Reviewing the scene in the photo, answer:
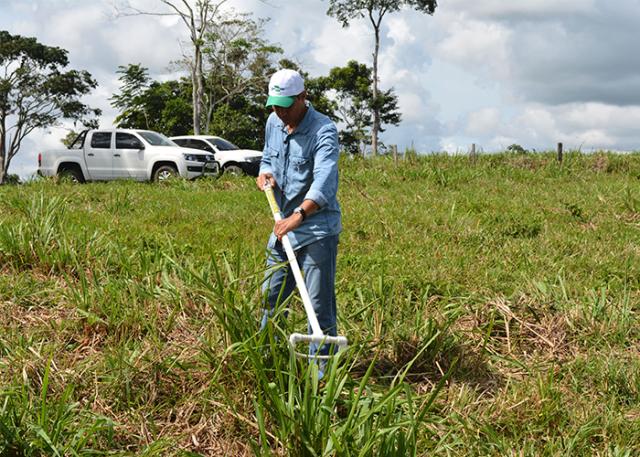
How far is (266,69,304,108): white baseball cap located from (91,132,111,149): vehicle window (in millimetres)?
14406

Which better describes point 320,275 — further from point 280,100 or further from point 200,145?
point 200,145

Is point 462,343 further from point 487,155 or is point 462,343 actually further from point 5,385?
point 487,155

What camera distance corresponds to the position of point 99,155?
1764 cm

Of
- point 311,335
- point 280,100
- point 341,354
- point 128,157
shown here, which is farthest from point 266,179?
point 128,157

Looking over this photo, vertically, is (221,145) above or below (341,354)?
above

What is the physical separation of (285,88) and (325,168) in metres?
0.50

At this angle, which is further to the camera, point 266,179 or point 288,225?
point 266,179

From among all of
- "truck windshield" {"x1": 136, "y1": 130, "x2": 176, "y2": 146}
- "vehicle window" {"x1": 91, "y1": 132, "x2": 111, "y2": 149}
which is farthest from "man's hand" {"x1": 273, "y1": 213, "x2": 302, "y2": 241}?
"vehicle window" {"x1": 91, "y1": 132, "x2": 111, "y2": 149}

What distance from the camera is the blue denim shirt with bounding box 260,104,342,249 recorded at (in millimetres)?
4133

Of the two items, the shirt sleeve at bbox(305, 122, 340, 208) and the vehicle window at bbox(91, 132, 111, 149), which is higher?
the vehicle window at bbox(91, 132, 111, 149)

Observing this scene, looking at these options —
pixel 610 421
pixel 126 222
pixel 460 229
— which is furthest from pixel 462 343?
pixel 126 222

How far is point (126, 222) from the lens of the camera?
323 inches

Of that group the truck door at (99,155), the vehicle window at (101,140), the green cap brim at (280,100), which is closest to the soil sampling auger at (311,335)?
the green cap brim at (280,100)

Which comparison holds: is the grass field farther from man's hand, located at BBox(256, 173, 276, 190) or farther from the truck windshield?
the truck windshield
